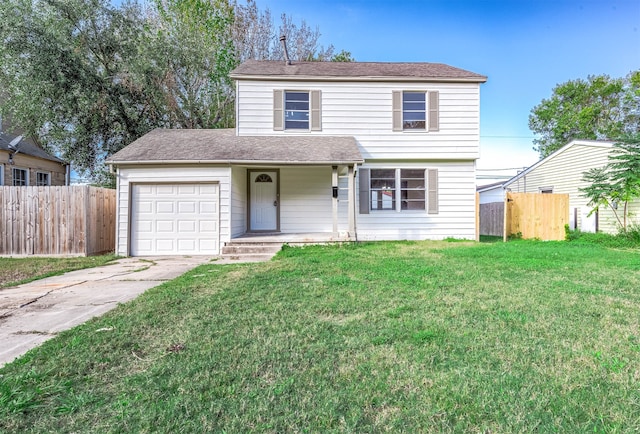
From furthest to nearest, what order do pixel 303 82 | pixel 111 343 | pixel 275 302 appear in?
1. pixel 303 82
2. pixel 275 302
3. pixel 111 343

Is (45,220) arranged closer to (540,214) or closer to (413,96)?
(413,96)

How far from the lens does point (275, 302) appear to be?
11.9ft

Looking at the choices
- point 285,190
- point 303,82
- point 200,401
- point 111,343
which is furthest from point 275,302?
point 303,82

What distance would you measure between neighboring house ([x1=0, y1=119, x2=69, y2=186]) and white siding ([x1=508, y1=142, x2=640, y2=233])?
2145 cm

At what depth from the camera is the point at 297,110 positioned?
10.1 meters

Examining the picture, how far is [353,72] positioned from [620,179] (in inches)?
360

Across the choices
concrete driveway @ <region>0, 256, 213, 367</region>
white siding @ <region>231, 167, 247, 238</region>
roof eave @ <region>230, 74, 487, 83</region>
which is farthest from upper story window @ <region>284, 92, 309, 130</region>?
concrete driveway @ <region>0, 256, 213, 367</region>

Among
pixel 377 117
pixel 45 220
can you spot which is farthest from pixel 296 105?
pixel 45 220

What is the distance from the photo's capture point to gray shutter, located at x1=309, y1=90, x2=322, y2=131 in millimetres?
9930

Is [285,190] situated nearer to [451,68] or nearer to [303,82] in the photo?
[303,82]

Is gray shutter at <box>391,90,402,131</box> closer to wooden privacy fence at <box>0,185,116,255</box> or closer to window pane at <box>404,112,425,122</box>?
window pane at <box>404,112,425,122</box>

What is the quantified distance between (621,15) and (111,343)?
67.1ft

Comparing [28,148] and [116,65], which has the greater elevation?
[116,65]

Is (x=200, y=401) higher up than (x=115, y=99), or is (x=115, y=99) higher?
(x=115, y=99)
